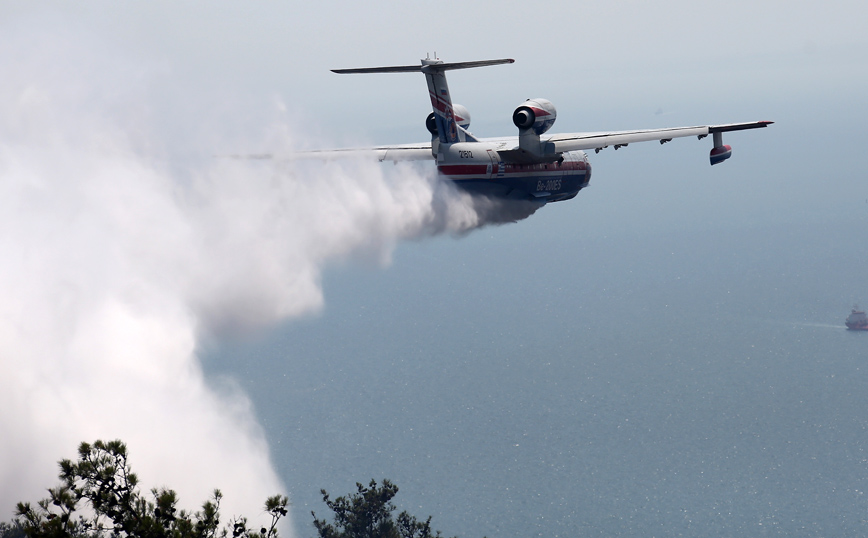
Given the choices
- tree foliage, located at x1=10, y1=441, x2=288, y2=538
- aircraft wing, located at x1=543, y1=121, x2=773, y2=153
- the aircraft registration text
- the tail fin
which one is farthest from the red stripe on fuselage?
tree foliage, located at x1=10, y1=441, x2=288, y2=538

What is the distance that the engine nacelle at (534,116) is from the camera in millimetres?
41312

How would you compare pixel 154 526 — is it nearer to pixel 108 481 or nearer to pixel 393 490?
pixel 108 481

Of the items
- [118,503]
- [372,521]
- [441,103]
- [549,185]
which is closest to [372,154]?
[441,103]

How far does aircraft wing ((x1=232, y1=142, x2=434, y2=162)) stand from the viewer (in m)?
45.3

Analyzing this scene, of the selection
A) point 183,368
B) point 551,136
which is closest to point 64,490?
point 183,368

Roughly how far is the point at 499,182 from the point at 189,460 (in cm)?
12647

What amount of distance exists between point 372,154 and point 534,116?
33.5ft

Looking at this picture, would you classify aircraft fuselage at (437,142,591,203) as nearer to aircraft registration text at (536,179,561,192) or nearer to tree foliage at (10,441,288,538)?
aircraft registration text at (536,179,561,192)

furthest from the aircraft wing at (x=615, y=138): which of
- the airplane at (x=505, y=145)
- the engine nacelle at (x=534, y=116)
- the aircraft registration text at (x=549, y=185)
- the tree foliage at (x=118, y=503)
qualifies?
the tree foliage at (x=118, y=503)

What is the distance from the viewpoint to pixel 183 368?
45.8 metres

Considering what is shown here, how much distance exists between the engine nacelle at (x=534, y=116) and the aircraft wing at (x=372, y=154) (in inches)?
236

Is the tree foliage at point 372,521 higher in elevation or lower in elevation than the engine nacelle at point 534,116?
lower

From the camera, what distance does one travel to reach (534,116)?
4147 cm

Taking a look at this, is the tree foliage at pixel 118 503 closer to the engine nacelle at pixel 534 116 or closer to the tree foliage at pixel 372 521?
the engine nacelle at pixel 534 116
